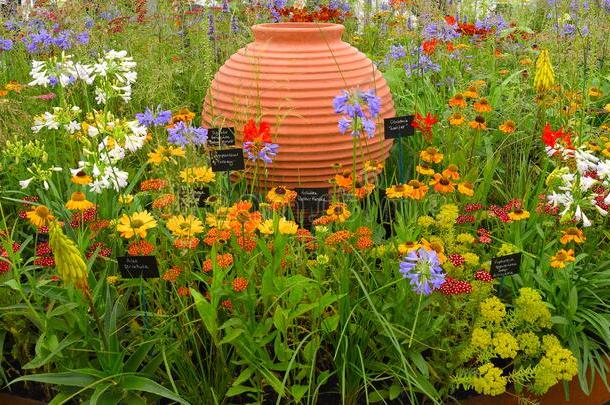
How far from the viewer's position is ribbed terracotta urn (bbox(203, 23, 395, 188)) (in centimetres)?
303

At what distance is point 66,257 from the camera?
146 centimetres

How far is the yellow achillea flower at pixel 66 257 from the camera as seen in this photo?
4.69ft

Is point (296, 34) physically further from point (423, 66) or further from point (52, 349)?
point (52, 349)

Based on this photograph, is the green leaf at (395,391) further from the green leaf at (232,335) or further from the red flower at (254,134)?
the red flower at (254,134)

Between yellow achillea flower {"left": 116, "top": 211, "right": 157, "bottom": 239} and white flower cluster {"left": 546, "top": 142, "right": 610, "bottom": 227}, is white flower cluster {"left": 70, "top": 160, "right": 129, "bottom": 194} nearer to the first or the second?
yellow achillea flower {"left": 116, "top": 211, "right": 157, "bottom": 239}

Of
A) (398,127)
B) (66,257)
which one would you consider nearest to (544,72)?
(398,127)

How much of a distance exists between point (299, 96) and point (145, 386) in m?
1.64

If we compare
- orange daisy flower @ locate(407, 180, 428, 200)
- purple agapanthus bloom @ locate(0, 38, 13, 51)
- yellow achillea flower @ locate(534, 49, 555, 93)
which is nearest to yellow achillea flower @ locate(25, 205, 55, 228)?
orange daisy flower @ locate(407, 180, 428, 200)

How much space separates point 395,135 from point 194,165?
75cm

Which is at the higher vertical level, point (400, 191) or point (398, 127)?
point (398, 127)

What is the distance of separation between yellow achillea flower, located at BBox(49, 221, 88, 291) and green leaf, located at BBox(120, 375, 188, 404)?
408 millimetres

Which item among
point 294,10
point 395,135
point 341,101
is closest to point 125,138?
point 341,101

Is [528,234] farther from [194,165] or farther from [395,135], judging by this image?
[194,165]

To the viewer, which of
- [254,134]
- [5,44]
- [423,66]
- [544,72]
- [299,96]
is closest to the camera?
[254,134]
